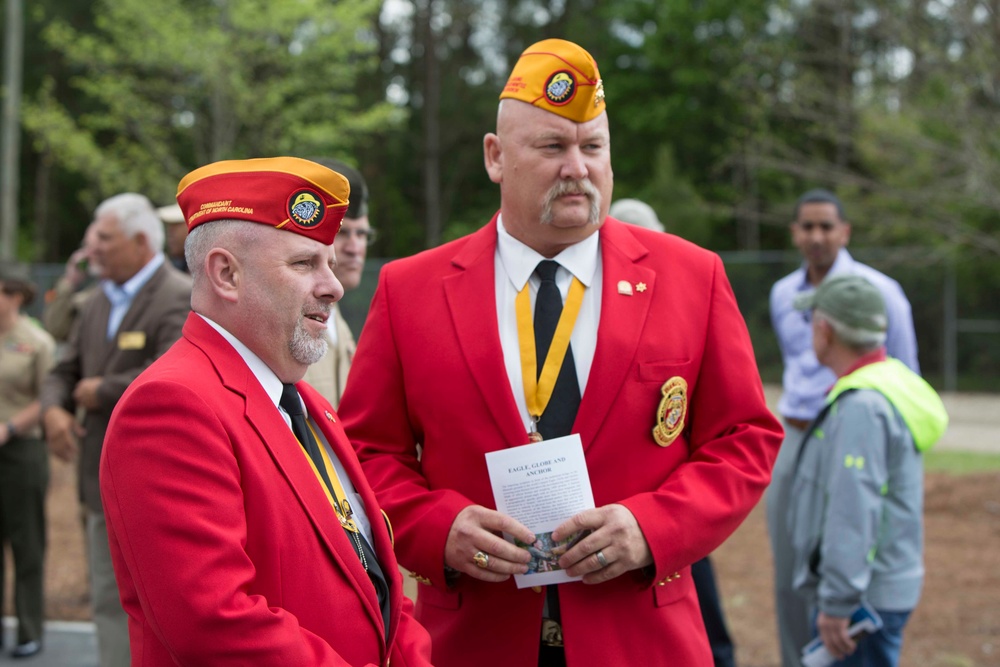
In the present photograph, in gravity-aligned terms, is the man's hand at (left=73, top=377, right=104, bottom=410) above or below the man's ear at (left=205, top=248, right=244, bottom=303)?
below

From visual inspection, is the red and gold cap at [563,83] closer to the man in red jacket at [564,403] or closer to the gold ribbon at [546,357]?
the man in red jacket at [564,403]

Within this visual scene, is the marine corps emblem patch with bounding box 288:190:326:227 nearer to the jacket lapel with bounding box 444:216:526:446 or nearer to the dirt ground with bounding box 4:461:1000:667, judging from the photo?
the jacket lapel with bounding box 444:216:526:446

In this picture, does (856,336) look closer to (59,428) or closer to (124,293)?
(124,293)

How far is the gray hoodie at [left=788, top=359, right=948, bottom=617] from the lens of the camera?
3719 mm

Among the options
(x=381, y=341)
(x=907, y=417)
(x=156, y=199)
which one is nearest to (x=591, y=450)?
(x=381, y=341)

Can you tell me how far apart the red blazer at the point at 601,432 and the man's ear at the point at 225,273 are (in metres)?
0.82

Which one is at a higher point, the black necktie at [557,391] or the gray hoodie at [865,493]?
the black necktie at [557,391]

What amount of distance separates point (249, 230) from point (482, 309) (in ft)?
2.94

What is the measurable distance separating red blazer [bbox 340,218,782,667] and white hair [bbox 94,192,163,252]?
2831mm

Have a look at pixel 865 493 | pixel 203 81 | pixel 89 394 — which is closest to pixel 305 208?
pixel 865 493

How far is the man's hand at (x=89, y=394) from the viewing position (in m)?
4.88

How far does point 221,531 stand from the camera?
1872 millimetres

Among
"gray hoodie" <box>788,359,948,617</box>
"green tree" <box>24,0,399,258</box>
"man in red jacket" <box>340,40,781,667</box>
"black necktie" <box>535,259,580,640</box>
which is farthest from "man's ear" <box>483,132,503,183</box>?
"green tree" <box>24,0,399,258</box>

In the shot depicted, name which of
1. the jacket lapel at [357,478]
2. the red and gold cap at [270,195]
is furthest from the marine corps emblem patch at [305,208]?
the jacket lapel at [357,478]
